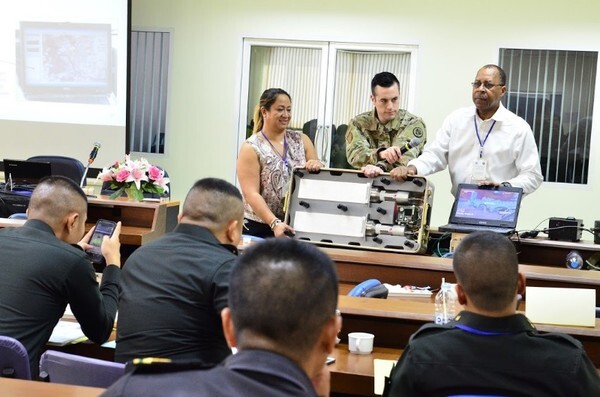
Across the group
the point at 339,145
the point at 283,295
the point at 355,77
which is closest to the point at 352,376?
the point at 283,295

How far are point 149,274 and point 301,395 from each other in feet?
4.10

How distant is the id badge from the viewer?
4195 millimetres

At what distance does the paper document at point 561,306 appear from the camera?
2453mm

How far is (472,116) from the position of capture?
14.3ft

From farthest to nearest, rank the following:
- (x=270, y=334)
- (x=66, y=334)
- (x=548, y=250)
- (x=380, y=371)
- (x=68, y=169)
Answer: (x=68, y=169) → (x=548, y=250) → (x=66, y=334) → (x=380, y=371) → (x=270, y=334)

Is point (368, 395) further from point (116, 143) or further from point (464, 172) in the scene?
point (116, 143)

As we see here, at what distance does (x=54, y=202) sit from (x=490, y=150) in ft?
8.09

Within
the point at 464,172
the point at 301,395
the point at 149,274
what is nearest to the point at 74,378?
the point at 149,274

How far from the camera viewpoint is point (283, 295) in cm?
109

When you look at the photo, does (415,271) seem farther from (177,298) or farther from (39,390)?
(39,390)

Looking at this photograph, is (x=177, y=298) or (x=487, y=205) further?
(x=487, y=205)

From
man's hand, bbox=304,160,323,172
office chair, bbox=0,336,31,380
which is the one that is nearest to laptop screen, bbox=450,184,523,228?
man's hand, bbox=304,160,323,172

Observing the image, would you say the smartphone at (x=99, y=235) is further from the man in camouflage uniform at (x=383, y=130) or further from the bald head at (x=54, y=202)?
the man in camouflage uniform at (x=383, y=130)

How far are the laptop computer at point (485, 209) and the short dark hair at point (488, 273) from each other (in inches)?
72.1
